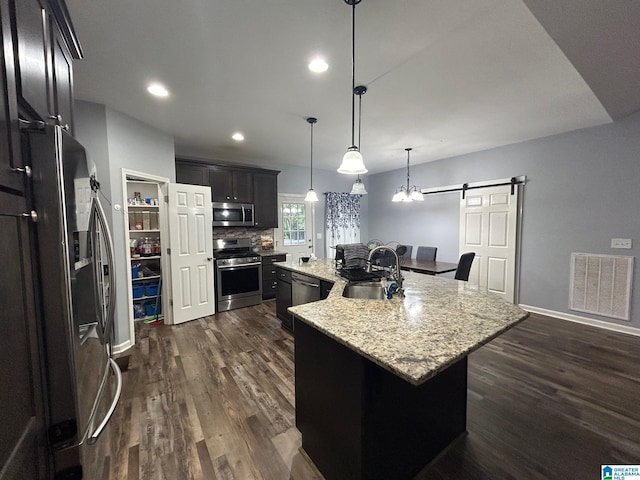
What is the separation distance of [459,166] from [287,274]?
3.80 m

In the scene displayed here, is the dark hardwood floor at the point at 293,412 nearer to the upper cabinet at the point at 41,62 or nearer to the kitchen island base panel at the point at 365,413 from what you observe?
the kitchen island base panel at the point at 365,413

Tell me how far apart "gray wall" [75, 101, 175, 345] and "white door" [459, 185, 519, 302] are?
16.5 feet

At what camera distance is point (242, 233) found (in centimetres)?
507

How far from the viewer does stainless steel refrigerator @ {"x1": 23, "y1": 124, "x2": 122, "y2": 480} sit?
32.3 inches

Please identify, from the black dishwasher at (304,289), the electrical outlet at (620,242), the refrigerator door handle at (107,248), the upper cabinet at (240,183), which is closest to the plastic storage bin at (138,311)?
the upper cabinet at (240,183)

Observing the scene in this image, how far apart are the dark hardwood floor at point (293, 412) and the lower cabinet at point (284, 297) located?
1.06 ft

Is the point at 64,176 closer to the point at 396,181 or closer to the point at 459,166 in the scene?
the point at 459,166

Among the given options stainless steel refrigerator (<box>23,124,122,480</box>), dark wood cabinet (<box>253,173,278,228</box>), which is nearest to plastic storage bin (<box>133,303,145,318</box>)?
dark wood cabinet (<box>253,173,278,228</box>)

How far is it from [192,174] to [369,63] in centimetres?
322

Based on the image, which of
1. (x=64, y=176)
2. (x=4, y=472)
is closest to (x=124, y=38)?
(x=64, y=176)

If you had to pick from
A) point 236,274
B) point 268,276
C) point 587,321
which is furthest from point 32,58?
point 587,321

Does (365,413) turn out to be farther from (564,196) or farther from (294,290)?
(564,196)

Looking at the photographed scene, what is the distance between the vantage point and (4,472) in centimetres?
62

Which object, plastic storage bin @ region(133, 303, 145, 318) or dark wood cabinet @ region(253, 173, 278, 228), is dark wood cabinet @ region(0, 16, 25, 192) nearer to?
plastic storage bin @ region(133, 303, 145, 318)
